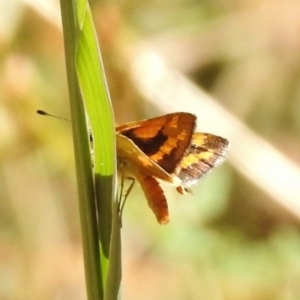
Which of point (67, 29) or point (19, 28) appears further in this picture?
point (19, 28)

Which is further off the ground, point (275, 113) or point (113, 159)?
point (113, 159)

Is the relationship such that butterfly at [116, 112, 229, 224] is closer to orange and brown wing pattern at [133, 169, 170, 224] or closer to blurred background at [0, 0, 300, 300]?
orange and brown wing pattern at [133, 169, 170, 224]

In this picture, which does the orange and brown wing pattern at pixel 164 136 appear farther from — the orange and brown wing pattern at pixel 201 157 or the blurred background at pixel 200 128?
the blurred background at pixel 200 128

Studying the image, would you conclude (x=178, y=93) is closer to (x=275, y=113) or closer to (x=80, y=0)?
(x=275, y=113)

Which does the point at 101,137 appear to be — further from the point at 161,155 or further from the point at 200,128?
the point at 200,128

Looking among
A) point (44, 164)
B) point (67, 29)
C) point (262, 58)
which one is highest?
point (67, 29)

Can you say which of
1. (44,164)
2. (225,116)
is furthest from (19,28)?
(225,116)

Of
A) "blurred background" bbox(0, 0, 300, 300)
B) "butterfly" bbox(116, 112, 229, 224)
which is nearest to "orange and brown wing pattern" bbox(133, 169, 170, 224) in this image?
"butterfly" bbox(116, 112, 229, 224)
